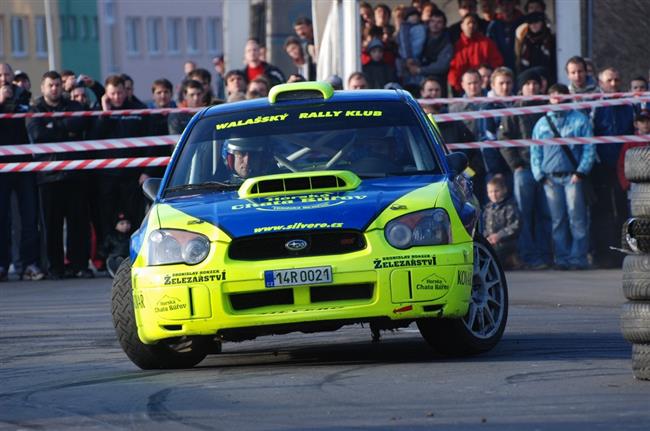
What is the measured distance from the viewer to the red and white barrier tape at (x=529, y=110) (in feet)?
61.3

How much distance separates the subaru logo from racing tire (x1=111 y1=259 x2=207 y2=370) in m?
0.89

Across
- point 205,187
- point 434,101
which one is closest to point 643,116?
point 434,101

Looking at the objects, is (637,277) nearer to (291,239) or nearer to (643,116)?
(291,239)

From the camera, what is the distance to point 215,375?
33.1 ft

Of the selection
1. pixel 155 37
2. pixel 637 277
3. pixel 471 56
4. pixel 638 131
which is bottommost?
pixel 637 277

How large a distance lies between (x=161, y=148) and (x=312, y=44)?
5983 mm

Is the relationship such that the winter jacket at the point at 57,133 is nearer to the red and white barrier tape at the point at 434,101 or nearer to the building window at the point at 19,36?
the red and white barrier tape at the point at 434,101

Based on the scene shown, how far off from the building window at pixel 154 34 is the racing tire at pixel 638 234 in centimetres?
10321

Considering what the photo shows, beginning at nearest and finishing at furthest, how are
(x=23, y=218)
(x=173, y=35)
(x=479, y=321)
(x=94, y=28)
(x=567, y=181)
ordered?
(x=479, y=321) < (x=567, y=181) < (x=23, y=218) < (x=94, y=28) < (x=173, y=35)

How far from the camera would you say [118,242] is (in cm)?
1936

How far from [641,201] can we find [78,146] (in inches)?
424

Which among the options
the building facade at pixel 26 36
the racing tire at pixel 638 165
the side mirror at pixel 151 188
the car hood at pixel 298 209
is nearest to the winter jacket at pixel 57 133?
the side mirror at pixel 151 188

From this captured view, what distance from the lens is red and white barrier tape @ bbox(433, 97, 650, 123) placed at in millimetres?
A: 18672

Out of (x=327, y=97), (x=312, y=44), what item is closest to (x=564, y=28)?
(x=312, y=44)
